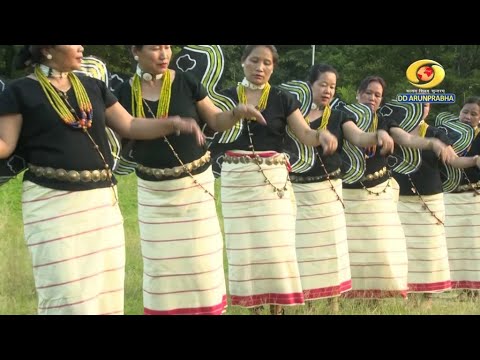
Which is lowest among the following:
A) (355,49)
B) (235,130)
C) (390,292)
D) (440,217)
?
(390,292)

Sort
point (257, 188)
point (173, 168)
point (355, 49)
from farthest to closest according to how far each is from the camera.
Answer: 1. point (355, 49)
2. point (257, 188)
3. point (173, 168)

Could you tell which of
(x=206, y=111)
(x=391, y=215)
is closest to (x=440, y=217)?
(x=391, y=215)

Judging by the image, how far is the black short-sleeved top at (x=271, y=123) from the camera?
5.16 m

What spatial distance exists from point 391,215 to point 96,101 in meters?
3.24

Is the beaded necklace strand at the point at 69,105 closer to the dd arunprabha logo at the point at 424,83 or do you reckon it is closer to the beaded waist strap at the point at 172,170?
the beaded waist strap at the point at 172,170

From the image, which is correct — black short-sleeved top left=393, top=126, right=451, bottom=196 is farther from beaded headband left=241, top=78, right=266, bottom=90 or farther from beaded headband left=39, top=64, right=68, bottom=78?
beaded headband left=39, top=64, right=68, bottom=78

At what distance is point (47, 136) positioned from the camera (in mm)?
3713

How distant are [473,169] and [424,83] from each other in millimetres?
1026

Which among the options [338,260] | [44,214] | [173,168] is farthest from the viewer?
[338,260]

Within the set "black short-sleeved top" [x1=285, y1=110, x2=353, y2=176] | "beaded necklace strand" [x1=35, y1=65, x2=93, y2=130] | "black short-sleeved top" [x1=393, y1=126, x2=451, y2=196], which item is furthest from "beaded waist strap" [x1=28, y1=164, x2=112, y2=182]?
"black short-sleeved top" [x1=393, y1=126, x2=451, y2=196]

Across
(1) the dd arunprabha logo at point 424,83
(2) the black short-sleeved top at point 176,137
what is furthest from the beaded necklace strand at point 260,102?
A: (1) the dd arunprabha logo at point 424,83

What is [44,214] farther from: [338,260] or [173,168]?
[338,260]

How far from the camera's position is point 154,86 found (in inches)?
177

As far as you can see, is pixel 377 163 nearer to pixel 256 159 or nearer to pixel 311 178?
pixel 311 178
